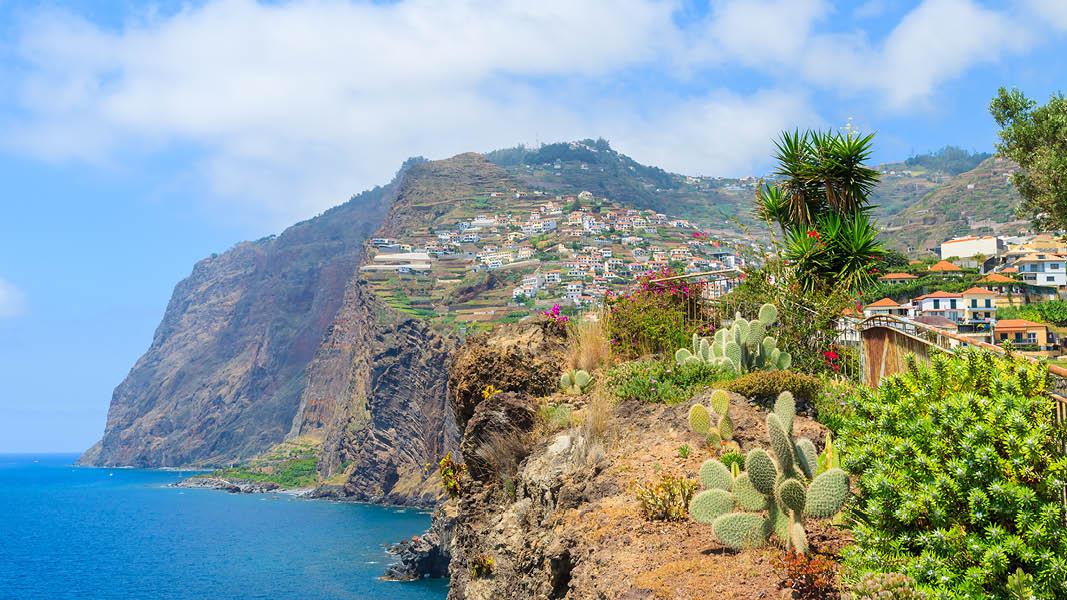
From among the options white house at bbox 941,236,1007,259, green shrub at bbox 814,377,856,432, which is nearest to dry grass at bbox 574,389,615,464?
green shrub at bbox 814,377,856,432

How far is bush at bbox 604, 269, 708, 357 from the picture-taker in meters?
11.9

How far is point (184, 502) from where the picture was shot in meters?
111

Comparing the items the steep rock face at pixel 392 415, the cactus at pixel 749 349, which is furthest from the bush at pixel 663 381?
the steep rock face at pixel 392 415

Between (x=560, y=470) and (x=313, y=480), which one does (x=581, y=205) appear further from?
(x=560, y=470)

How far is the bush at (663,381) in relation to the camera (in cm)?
946

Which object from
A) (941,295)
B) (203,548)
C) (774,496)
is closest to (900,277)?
(941,295)

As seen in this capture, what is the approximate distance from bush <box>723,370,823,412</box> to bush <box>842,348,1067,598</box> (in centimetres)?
367

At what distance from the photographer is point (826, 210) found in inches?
517

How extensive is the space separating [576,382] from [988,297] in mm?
25189

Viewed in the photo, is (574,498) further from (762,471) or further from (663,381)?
(762,471)

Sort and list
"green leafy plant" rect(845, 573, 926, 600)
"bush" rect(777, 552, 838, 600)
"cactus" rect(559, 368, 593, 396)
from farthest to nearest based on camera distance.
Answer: "cactus" rect(559, 368, 593, 396) < "bush" rect(777, 552, 838, 600) < "green leafy plant" rect(845, 573, 926, 600)

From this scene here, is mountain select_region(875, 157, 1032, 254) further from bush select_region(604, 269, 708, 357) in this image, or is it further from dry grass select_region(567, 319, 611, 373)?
dry grass select_region(567, 319, 611, 373)

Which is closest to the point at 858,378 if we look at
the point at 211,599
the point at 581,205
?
the point at 211,599

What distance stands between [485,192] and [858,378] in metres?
159
